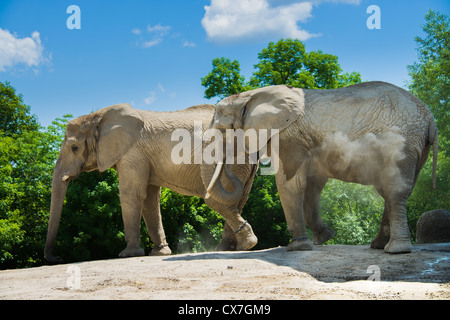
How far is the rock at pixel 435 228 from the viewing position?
13.6m

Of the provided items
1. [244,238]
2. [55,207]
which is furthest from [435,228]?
[55,207]

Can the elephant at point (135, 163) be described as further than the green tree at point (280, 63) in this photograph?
No

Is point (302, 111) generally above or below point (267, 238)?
above

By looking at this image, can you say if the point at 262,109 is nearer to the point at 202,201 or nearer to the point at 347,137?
the point at 347,137

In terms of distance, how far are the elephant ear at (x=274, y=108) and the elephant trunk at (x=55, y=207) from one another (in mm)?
5038

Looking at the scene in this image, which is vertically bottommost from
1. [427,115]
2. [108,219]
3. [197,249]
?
[197,249]

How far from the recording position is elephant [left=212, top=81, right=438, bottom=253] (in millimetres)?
9453

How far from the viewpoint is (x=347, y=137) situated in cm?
984

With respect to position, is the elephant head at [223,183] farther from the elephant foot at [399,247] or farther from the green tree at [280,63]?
the green tree at [280,63]

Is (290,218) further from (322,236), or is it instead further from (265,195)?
(265,195)

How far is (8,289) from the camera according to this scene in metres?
8.05

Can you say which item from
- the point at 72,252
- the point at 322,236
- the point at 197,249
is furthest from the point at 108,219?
the point at 322,236

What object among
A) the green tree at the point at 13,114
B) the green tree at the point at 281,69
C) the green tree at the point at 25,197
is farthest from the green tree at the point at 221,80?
the green tree at the point at 13,114

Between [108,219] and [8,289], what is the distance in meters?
12.1
